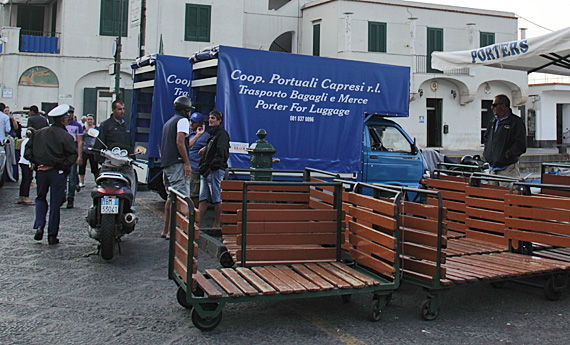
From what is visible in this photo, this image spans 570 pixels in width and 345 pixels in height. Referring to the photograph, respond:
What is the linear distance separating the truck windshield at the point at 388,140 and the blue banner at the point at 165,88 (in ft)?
11.4

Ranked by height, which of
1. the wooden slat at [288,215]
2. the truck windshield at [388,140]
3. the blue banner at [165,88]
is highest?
the blue banner at [165,88]

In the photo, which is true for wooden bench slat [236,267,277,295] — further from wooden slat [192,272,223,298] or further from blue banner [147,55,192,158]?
blue banner [147,55,192,158]

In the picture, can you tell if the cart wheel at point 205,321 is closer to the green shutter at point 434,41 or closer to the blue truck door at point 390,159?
the blue truck door at point 390,159

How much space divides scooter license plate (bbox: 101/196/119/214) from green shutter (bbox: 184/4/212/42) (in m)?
21.5

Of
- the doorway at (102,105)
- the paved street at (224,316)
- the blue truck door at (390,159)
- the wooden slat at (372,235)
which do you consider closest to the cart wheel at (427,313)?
the paved street at (224,316)

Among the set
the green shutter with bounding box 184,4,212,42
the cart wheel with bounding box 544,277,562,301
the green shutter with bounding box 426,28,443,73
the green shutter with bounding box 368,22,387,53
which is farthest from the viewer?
the green shutter with bounding box 426,28,443,73

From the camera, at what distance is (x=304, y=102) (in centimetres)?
990

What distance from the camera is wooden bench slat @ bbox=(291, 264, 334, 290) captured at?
465 centimetres

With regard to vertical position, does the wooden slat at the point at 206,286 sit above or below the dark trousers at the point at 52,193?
below

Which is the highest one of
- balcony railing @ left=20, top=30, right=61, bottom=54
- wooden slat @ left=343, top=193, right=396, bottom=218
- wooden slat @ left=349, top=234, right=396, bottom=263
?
balcony railing @ left=20, top=30, right=61, bottom=54

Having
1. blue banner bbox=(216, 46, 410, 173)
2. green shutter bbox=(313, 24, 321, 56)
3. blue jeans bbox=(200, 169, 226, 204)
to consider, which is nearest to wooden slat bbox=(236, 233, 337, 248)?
blue jeans bbox=(200, 169, 226, 204)

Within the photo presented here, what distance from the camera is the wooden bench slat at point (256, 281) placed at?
447 cm

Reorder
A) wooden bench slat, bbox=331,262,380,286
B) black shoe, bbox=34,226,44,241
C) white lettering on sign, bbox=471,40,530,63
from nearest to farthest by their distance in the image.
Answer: wooden bench slat, bbox=331,262,380,286, white lettering on sign, bbox=471,40,530,63, black shoe, bbox=34,226,44,241

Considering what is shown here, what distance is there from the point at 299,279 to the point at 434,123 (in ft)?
95.8
